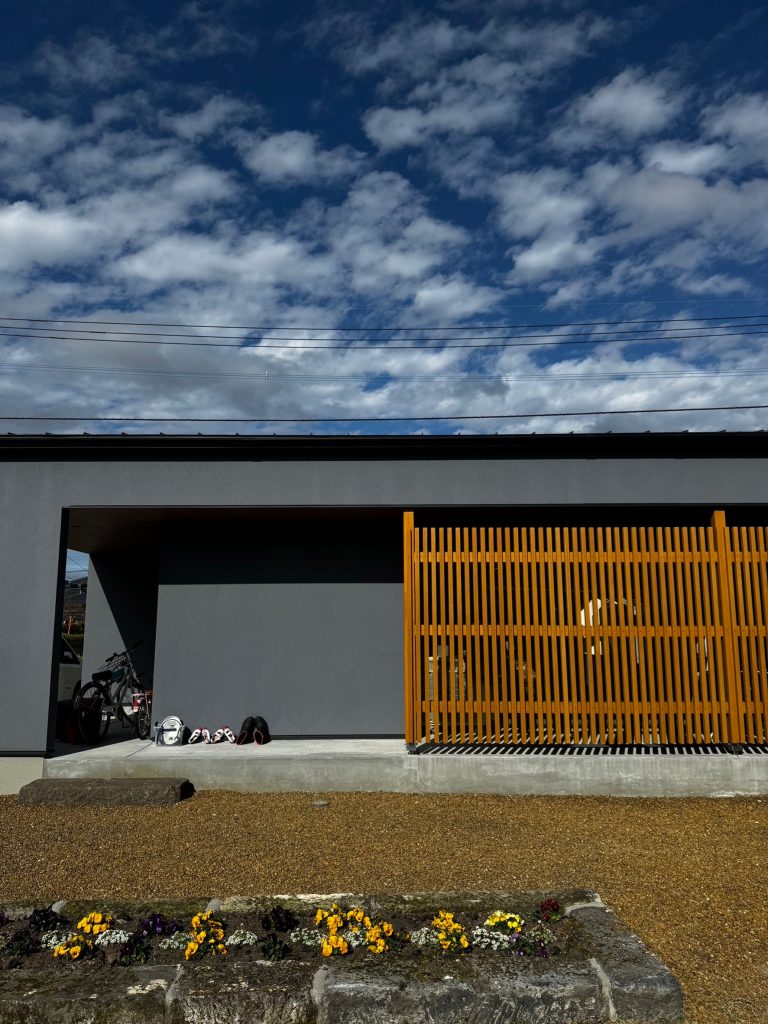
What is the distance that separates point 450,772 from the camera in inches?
269

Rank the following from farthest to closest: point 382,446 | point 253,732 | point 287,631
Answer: point 287,631 → point 253,732 → point 382,446

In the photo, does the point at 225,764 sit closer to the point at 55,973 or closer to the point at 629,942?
the point at 55,973

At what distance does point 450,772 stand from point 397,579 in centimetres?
249

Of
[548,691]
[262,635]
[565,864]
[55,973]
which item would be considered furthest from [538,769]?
[55,973]

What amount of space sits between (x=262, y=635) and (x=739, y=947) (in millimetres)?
5903

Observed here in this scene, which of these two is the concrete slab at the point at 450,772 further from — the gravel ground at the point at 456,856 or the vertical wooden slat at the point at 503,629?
the vertical wooden slat at the point at 503,629

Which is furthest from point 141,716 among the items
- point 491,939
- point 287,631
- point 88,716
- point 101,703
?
point 491,939

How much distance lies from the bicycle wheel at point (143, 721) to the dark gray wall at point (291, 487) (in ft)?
7.13

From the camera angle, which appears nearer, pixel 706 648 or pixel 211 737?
pixel 706 648

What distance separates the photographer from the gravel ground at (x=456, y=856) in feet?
12.5

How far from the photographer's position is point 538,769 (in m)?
6.78

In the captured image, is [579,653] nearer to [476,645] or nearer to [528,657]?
[528,657]

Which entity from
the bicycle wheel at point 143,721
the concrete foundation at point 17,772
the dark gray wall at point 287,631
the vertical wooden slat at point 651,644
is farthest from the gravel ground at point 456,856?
the bicycle wheel at point 143,721

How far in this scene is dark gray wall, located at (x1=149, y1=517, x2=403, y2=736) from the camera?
8.44 m
